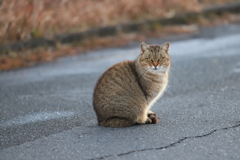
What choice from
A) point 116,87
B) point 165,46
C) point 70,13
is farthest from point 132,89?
point 70,13

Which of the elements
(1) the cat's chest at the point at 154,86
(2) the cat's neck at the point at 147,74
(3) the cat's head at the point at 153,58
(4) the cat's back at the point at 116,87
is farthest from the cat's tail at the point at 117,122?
(3) the cat's head at the point at 153,58

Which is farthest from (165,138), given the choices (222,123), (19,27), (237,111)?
(19,27)

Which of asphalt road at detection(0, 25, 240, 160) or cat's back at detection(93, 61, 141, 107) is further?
cat's back at detection(93, 61, 141, 107)

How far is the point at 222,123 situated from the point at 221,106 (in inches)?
27.5

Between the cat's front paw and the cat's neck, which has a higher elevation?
the cat's neck

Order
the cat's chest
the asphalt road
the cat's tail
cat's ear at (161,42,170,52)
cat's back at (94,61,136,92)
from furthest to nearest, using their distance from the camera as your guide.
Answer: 1. cat's ear at (161,42,170,52)
2. the cat's chest
3. cat's back at (94,61,136,92)
4. the cat's tail
5. the asphalt road

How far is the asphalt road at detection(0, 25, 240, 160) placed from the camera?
13.6 feet

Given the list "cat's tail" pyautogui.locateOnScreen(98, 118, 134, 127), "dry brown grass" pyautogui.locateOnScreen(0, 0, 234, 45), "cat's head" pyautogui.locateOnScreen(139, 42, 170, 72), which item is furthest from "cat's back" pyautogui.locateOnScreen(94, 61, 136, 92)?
"dry brown grass" pyautogui.locateOnScreen(0, 0, 234, 45)

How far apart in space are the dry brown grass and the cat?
16.1 feet

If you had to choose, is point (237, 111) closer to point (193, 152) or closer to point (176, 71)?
point (193, 152)

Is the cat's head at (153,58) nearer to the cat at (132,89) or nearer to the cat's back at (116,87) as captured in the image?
the cat at (132,89)

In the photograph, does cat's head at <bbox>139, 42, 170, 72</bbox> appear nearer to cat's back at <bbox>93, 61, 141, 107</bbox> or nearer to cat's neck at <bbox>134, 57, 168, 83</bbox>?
cat's neck at <bbox>134, 57, 168, 83</bbox>

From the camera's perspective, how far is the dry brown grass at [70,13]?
9453mm

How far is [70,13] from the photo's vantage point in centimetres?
1088
